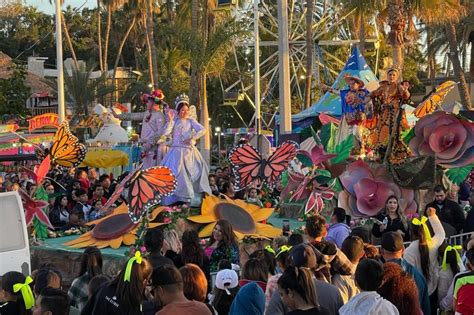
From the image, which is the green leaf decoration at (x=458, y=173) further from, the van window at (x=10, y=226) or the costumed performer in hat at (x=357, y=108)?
the van window at (x=10, y=226)

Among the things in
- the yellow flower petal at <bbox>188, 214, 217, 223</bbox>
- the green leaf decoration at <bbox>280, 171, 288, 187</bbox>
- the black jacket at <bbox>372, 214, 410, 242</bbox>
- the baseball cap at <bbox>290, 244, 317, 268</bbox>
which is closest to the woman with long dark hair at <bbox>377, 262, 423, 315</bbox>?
the baseball cap at <bbox>290, 244, 317, 268</bbox>

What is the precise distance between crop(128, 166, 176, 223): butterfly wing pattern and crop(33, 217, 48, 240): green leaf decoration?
2209mm

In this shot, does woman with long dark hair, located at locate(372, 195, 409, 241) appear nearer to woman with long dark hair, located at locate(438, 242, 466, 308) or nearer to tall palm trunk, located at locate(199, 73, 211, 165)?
woman with long dark hair, located at locate(438, 242, 466, 308)

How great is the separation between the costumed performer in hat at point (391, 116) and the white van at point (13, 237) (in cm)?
633

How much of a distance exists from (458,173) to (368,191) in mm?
1498

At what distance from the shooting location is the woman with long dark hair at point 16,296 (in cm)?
593

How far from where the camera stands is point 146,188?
507 inches

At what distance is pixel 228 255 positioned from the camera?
8711 millimetres

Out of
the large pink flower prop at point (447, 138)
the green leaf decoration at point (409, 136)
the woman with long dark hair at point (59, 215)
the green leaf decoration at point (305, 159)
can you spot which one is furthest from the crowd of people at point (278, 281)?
the woman with long dark hair at point (59, 215)

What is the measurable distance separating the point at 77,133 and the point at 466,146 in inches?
1169

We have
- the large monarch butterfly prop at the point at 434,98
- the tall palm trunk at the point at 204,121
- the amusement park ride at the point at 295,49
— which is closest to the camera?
the large monarch butterfly prop at the point at 434,98

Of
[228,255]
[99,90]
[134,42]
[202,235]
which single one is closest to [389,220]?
[228,255]

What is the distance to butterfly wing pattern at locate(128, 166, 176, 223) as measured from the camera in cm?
1285

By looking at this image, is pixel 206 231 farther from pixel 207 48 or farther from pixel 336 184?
pixel 207 48
